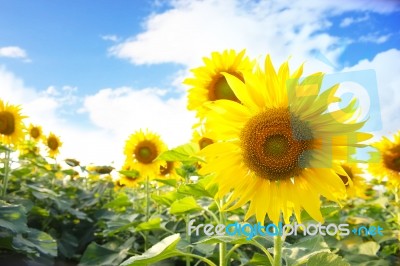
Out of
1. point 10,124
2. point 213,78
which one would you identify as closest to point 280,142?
point 213,78

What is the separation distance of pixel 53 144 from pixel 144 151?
9.04 ft

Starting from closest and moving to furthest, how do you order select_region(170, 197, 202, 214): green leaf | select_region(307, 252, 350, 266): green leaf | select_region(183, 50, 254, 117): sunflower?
select_region(307, 252, 350, 266): green leaf
select_region(170, 197, 202, 214): green leaf
select_region(183, 50, 254, 117): sunflower

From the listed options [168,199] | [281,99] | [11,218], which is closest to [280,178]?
[281,99]

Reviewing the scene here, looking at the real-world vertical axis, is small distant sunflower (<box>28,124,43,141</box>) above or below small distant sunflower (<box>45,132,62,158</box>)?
above

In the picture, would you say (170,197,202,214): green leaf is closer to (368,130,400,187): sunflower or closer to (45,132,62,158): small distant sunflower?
(368,130,400,187): sunflower

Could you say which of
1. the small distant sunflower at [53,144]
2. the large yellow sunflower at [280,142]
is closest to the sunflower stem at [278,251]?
the large yellow sunflower at [280,142]

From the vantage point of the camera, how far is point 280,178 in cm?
160

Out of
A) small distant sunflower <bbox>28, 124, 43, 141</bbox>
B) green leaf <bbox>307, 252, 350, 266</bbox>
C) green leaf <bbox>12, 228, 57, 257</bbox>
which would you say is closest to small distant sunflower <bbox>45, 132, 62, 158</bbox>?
small distant sunflower <bbox>28, 124, 43, 141</bbox>

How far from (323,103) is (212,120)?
1.25 feet

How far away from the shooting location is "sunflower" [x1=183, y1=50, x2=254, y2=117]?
2.61 meters

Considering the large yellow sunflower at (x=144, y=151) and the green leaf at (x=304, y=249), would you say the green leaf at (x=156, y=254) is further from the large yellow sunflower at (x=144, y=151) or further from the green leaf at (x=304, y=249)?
the large yellow sunflower at (x=144, y=151)

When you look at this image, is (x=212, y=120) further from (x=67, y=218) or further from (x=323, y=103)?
(x=67, y=218)

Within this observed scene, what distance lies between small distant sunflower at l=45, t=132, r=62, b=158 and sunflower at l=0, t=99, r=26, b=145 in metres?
1.54

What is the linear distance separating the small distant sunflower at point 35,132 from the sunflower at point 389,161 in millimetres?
4692
